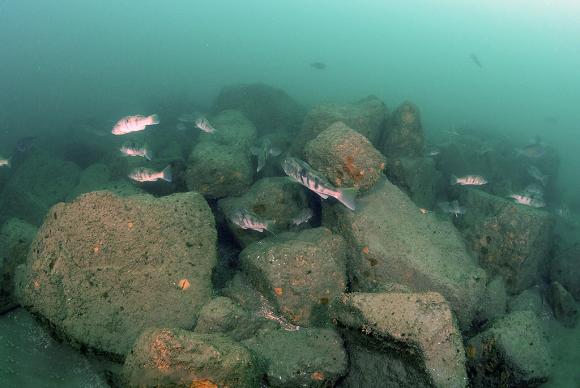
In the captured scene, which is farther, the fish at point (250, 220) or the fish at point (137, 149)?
the fish at point (137, 149)

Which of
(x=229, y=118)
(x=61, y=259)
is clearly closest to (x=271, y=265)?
(x=61, y=259)

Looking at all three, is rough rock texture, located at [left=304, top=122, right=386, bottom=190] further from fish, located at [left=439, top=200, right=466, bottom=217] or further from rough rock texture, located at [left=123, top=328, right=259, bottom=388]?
rough rock texture, located at [left=123, top=328, right=259, bottom=388]

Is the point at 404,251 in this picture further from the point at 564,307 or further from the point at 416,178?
the point at 564,307

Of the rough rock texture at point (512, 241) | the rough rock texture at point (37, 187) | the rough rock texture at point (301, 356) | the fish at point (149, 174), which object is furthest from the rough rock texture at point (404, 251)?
the rough rock texture at point (37, 187)

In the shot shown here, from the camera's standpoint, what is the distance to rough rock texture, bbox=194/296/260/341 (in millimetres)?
4504

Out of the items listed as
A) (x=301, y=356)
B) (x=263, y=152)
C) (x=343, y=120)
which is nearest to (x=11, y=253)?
(x=301, y=356)

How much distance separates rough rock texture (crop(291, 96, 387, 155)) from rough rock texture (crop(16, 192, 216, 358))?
4.65m

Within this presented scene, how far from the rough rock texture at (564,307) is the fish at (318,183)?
495 cm

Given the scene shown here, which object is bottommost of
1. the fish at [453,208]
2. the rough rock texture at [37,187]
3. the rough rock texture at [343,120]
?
the rough rock texture at [37,187]

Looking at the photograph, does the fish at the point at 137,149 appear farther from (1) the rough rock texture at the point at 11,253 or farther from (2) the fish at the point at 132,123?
(1) the rough rock texture at the point at 11,253

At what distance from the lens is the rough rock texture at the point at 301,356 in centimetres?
409

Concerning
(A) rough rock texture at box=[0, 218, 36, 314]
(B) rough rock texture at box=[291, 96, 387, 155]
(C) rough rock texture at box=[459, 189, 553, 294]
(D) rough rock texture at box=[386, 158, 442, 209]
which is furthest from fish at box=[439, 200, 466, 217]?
(A) rough rock texture at box=[0, 218, 36, 314]

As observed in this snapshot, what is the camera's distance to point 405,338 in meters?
3.50

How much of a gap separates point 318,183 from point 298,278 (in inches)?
60.2
